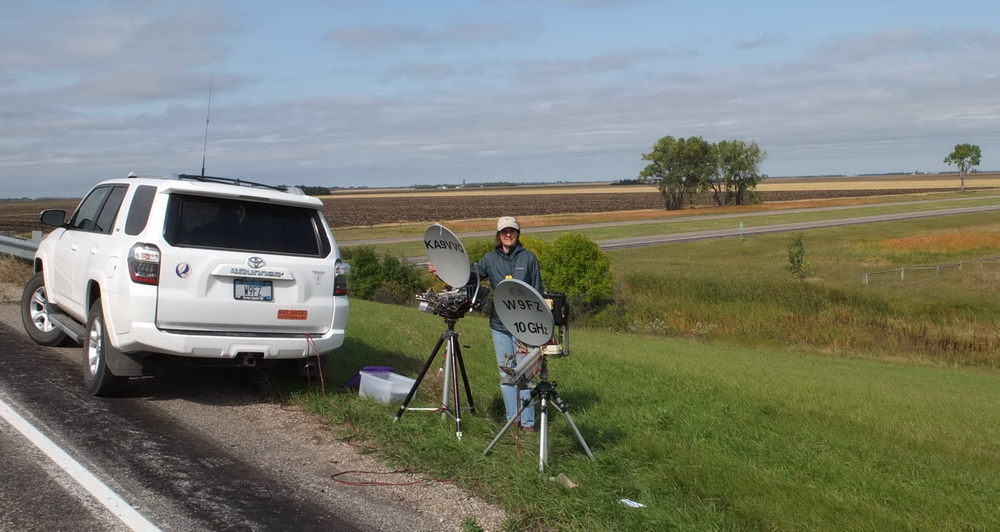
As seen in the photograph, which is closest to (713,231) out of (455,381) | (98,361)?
(455,381)

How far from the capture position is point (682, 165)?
3735 inches

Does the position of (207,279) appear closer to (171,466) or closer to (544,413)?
(171,466)

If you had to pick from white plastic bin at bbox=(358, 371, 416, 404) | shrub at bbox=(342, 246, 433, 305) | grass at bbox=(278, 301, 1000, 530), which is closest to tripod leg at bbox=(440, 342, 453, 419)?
grass at bbox=(278, 301, 1000, 530)

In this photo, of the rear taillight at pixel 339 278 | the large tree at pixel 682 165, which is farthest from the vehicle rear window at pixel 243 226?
the large tree at pixel 682 165

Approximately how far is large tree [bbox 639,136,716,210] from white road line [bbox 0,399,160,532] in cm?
9115

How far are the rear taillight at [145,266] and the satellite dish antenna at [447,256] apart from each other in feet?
7.24

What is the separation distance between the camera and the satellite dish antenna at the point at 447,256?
712 centimetres

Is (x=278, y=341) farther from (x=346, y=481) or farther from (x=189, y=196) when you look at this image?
(x=346, y=481)

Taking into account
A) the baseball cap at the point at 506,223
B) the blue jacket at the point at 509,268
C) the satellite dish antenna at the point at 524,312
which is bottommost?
the satellite dish antenna at the point at 524,312

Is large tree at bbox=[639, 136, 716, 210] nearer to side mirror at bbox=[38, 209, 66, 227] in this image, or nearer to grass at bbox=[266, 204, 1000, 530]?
grass at bbox=[266, 204, 1000, 530]

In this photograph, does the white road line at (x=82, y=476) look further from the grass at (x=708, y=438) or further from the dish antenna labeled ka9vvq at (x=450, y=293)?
the dish antenna labeled ka9vvq at (x=450, y=293)

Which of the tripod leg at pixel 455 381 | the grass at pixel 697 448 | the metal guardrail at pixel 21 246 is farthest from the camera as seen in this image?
the metal guardrail at pixel 21 246

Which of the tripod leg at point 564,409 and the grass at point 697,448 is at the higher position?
the tripod leg at point 564,409

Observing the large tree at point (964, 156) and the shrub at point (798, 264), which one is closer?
the shrub at point (798, 264)
